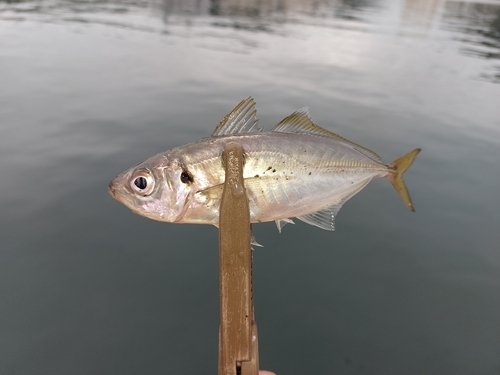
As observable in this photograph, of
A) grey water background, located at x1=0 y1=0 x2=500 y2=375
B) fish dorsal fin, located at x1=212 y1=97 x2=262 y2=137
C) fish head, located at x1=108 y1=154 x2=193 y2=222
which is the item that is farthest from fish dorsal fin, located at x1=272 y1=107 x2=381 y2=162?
grey water background, located at x1=0 y1=0 x2=500 y2=375

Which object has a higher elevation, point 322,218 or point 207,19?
point 322,218

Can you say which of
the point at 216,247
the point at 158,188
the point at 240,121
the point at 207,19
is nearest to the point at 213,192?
the point at 158,188

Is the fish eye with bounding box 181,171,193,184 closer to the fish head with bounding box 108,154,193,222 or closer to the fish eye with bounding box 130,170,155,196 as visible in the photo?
the fish head with bounding box 108,154,193,222

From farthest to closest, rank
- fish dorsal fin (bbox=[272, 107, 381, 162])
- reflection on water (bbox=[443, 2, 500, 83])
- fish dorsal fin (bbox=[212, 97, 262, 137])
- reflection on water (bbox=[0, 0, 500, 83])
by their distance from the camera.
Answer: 1. reflection on water (bbox=[0, 0, 500, 83])
2. reflection on water (bbox=[443, 2, 500, 83])
3. fish dorsal fin (bbox=[272, 107, 381, 162])
4. fish dorsal fin (bbox=[212, 97, 262, 137])

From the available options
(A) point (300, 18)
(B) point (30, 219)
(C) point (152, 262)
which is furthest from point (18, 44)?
(A) point (300, 18)

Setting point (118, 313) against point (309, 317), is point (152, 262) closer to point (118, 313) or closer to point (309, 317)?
point (118, 313)

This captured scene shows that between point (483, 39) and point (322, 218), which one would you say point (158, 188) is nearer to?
point (322, 218)

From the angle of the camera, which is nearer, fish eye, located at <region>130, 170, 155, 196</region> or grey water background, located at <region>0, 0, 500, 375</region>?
fish eye, located at <region>130, 170, 155, 196</region>

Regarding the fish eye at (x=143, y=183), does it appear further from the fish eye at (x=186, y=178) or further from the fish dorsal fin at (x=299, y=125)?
the fish dorsal fin at (x=299, y=125)
